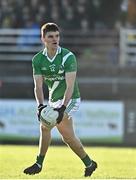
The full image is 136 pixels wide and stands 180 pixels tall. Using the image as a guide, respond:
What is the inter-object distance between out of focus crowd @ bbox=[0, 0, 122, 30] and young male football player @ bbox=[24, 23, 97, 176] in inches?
537

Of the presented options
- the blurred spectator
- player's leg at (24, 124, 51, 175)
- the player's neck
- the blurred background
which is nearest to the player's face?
the player's neck

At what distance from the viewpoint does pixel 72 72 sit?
10750 mm

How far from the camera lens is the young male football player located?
10672mm

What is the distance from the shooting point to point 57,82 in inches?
431

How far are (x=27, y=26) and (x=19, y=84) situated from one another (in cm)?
208

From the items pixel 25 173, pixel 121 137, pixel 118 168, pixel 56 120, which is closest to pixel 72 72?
pixel 56 120

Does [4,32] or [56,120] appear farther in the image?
[4,32]

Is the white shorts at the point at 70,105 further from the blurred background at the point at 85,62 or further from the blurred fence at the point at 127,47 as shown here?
the blurred fence at the point at 127,47

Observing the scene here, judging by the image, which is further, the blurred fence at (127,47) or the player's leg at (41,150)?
the blurred fence at (127,47)

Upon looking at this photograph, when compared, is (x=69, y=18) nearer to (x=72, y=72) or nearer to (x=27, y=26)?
(x=27, y=26)

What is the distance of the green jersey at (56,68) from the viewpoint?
1084 cm

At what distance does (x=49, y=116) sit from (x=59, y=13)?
48.6ft

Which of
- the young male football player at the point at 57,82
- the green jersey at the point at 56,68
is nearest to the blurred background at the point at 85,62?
the young male football player at the point at 57,82

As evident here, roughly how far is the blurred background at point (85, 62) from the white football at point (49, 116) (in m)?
12.3
